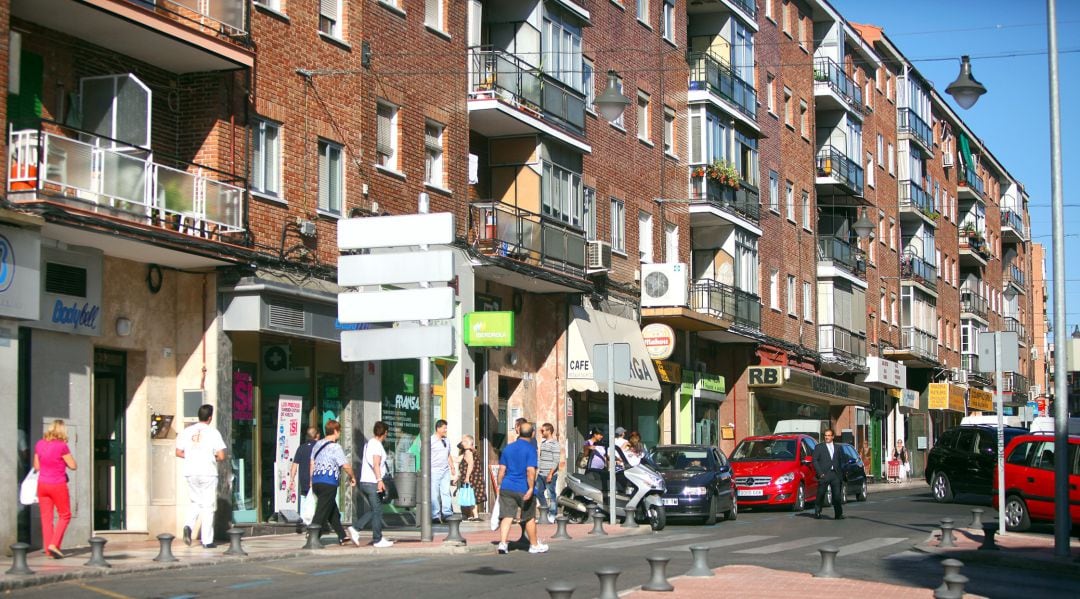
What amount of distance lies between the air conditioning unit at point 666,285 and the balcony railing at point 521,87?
5074 millimetres

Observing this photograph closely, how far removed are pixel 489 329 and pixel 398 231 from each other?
7.56 meters

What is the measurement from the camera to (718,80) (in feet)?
137

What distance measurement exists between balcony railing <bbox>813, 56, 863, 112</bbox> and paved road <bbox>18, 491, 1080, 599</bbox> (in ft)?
104

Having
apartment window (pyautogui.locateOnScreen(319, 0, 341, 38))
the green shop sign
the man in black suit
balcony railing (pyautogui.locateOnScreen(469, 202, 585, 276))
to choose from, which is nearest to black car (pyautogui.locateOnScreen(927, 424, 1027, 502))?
the man in black suit

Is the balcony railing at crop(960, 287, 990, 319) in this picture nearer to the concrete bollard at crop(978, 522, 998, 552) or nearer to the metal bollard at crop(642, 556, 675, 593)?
the concrete bollard at crop(978, 522, 998, 552)

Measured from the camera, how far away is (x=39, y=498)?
1647 centimetres

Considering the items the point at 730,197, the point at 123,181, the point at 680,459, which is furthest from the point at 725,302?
the point at 123,181

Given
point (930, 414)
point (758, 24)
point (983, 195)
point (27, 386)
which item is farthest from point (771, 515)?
point (983, 195)

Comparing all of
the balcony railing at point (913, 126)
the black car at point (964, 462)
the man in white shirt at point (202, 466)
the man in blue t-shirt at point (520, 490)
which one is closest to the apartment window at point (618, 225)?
the black car at point (964, 462)

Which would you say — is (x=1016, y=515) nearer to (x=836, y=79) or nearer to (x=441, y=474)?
(x=441, y=474)

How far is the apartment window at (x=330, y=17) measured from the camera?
2450cm

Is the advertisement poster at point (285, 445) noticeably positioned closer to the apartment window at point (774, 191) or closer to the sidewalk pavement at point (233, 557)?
the sidewalk pavement at point (233, 557)

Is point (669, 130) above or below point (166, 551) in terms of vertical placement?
above

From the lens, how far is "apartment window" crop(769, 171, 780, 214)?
4716 cm
